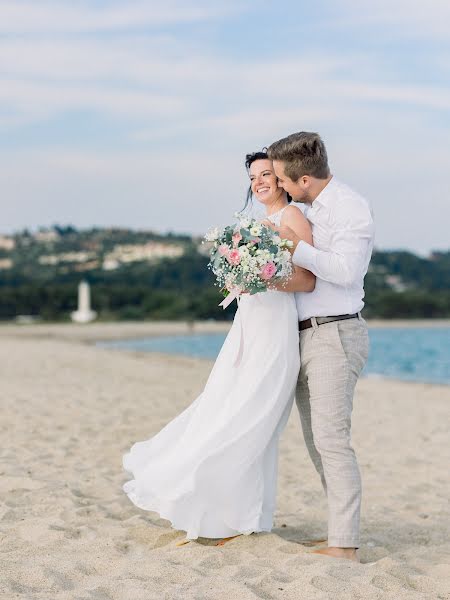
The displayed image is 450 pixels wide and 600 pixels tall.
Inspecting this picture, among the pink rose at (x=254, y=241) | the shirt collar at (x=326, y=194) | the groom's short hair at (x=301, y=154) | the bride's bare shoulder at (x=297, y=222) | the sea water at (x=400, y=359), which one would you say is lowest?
the sea water at (x=400, y=359)

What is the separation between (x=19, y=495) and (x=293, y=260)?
2707 millimetres

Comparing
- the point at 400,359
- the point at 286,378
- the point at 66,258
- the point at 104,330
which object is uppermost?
the point at 286,378

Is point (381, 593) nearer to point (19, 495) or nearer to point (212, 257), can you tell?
point (212, 257)

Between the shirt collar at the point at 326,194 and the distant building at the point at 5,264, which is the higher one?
the shirt collar at the point at 326,194

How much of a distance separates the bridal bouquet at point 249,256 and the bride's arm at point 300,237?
0.08 metres

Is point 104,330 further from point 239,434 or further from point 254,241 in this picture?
point 254,241

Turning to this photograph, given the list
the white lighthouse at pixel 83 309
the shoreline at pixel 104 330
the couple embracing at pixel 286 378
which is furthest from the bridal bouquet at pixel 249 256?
the white lighthouse at pixel 83 309

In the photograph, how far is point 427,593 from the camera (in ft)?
12.3

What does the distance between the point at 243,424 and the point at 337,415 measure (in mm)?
488

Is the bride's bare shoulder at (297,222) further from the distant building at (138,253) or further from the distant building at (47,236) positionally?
the distant building at (47,236)

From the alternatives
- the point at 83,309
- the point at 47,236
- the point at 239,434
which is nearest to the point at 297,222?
the point at 239,434

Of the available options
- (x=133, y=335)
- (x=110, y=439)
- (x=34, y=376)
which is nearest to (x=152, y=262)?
(x=133, y=335)

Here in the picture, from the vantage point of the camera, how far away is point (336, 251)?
13.1 feet

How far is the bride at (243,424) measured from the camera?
422 centimetres
